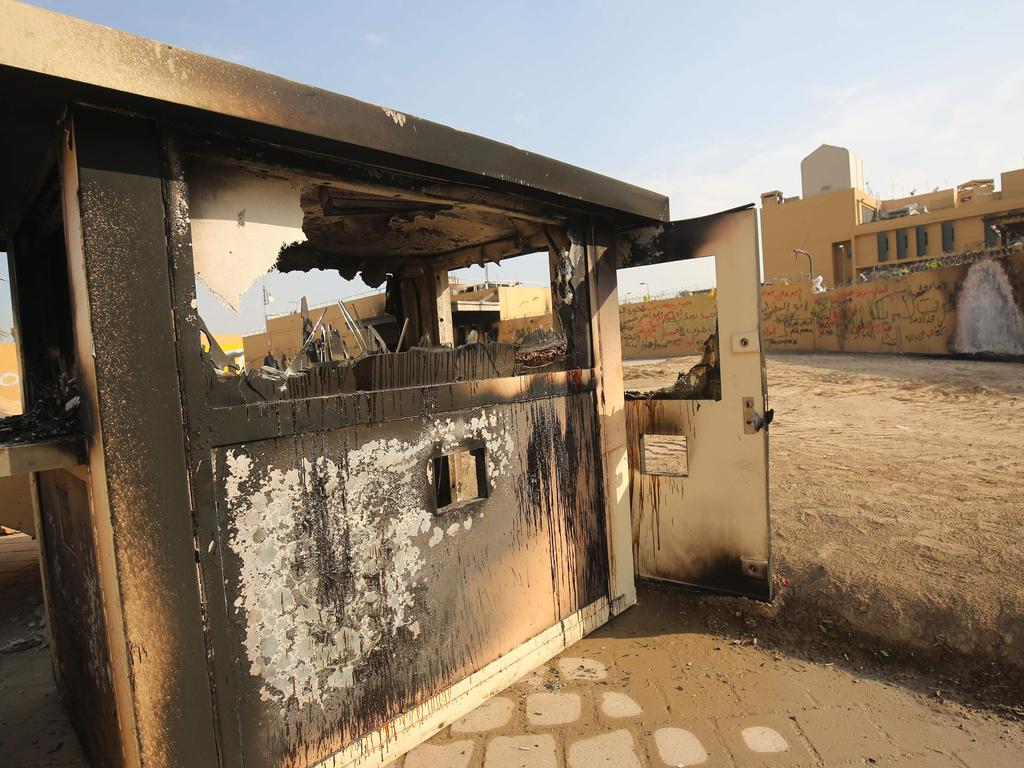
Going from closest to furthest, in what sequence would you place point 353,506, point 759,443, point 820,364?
point 353,506 < point 759,443 < point 820,364

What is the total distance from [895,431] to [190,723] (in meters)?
8.31

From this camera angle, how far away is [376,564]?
7.88 feet

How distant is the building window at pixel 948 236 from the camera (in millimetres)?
24062

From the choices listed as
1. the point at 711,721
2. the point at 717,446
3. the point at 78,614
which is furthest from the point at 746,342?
the point at 78,614

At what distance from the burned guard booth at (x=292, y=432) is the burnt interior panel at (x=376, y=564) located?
0.04 feet

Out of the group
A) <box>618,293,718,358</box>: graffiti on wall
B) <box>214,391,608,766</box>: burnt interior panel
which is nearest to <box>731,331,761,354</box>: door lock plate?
<box>214,391,608,766</box>: burnt interior panel

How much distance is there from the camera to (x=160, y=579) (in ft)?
6.08

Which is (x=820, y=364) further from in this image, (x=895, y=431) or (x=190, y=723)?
(x=190, y=723)

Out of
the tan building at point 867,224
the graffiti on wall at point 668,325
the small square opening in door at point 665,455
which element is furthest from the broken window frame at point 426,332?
the tan building at point 867,224

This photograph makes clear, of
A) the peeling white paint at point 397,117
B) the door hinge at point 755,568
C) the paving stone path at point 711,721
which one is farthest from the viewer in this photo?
the door hinge at point 755,568

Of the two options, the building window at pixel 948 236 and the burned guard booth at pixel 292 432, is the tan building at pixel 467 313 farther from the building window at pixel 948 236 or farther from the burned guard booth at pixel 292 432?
the building window at pixel 948 236

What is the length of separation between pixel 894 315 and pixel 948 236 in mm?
13447

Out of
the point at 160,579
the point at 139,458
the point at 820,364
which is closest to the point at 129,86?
the point at 139,458

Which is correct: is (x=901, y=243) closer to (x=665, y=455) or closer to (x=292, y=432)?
(x=665, y=455)
